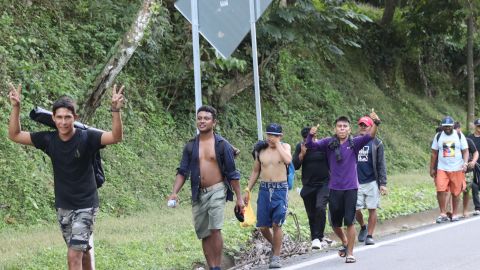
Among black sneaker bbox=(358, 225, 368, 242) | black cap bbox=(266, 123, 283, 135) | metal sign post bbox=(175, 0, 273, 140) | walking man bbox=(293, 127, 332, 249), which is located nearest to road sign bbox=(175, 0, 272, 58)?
metal sign post bbox=(175, 0, 273, 140)

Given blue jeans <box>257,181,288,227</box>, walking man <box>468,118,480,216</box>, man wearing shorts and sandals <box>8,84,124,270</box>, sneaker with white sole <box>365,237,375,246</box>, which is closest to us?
man wearing shorts and sandals <box>8,84,124,270</box>

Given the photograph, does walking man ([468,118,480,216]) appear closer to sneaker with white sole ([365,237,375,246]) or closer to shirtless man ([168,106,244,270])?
sneaker with white sole ([365,237,375,246])

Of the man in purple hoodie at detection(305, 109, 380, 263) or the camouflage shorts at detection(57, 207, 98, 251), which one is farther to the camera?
the man in purple hoodie at detection(305, 109, 380, 263)

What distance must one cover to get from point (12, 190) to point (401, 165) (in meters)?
12.9

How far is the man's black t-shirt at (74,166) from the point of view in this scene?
5930mm

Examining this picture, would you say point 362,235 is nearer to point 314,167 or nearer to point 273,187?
point 314,167

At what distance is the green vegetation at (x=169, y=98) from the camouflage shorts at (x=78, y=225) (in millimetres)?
1308

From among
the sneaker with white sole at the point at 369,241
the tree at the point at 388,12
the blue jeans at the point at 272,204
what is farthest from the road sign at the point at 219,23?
the tree at the point at 388,12

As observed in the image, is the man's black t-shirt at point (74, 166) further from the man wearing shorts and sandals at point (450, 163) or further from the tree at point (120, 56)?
the man wearing shorts and sandals at point (450, 163)

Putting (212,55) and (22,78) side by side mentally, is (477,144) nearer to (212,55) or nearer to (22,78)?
(212,55)

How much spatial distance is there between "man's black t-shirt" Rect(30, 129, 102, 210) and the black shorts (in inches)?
146

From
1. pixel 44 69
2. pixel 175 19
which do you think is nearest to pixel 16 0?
pixel 44 69

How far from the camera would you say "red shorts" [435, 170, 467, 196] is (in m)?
12.8

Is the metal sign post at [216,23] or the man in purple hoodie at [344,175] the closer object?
the metal sign post at [216,23]
